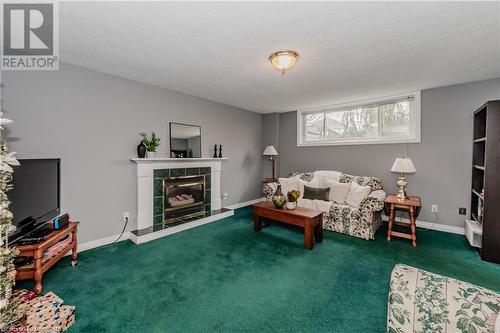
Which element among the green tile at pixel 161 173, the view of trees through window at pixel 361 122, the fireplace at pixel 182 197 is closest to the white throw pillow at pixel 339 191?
the view of trees through window at pixel 361 122

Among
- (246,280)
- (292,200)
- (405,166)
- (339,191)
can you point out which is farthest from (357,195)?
(246,280)

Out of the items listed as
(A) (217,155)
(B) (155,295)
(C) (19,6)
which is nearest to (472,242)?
(B) (155,295)

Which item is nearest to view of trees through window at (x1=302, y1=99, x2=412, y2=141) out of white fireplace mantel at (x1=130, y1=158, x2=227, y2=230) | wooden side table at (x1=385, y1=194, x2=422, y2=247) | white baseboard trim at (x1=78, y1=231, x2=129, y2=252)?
wooden side table at (x1=385, y1=194, x2=422, y2=247)

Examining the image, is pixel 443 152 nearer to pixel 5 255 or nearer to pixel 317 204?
pixel 317 204

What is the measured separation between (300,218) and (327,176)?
5.92ft

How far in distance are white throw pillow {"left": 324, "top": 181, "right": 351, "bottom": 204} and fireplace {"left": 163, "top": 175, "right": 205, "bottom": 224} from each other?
249cm

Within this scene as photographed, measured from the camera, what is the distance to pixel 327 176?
14.8ft

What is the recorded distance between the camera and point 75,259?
97.9 inches

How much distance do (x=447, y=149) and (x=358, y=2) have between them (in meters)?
3.23

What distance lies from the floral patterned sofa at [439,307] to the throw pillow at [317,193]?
280 centimetres

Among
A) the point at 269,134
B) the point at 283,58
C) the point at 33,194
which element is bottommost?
the point at 33,194

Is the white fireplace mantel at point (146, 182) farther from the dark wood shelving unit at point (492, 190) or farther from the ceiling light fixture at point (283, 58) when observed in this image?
the dark wood shelving unit at point (492, 190)

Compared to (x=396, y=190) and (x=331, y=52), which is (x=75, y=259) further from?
(x=396, y=190)

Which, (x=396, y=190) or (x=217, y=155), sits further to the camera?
(x=217, y=155)
